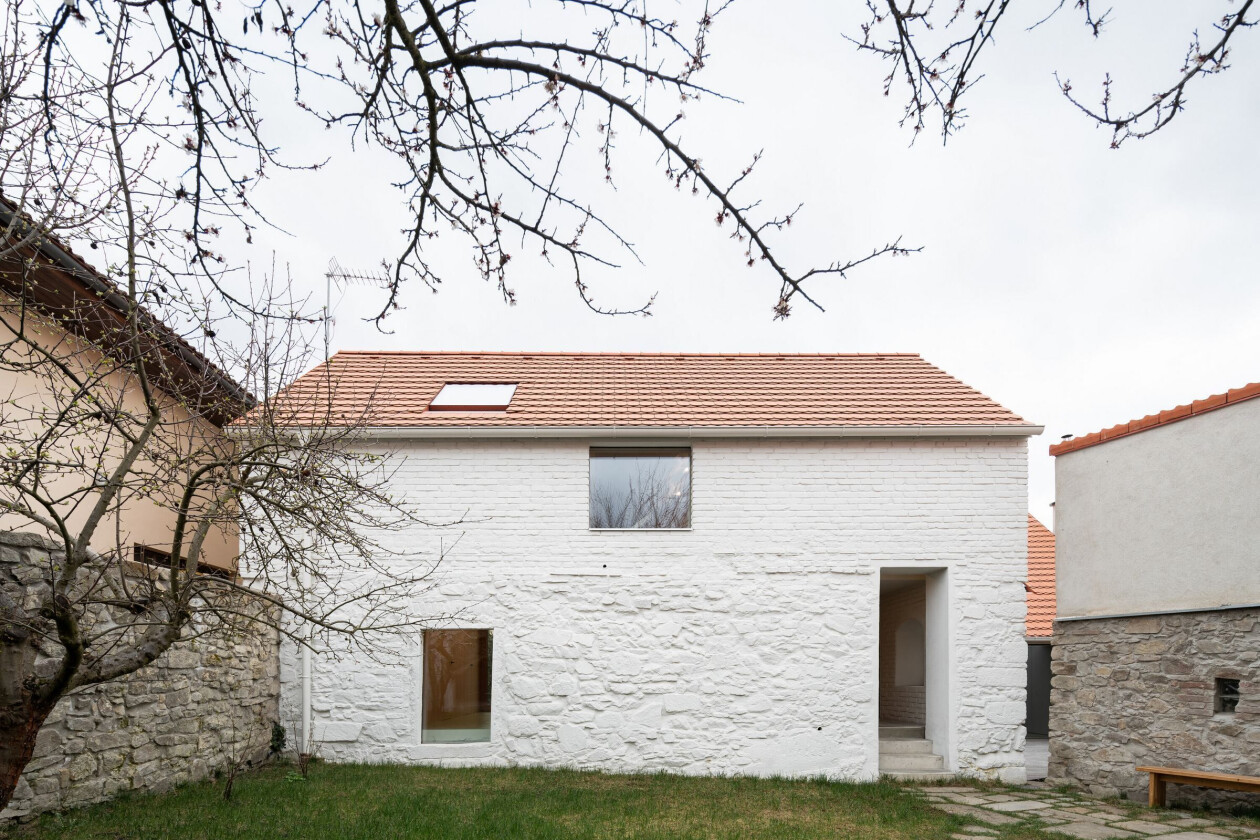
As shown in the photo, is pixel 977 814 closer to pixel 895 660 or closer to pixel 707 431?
pixel 707 431

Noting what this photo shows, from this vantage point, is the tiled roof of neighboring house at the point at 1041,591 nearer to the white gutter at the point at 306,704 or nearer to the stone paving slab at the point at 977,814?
the stone paving slab at the point at 977,814

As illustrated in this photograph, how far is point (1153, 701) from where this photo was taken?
879cm

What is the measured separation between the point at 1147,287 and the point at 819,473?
4045 mm

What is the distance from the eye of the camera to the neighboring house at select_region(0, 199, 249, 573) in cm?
386

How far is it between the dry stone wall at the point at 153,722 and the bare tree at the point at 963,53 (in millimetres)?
6018

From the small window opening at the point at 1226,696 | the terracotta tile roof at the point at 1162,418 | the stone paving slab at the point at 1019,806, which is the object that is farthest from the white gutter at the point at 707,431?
the stone paving slab at the point at 1019,806

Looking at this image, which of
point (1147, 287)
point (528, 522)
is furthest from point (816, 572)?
point (1147, 287)

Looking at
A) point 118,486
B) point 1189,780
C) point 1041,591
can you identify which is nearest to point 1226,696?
point 1189,780

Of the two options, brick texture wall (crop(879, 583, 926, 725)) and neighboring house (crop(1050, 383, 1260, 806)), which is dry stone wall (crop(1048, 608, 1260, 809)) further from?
brick texture wall (crop(879, 583, 926, 725))

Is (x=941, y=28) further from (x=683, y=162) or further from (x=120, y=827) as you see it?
(x=120, y=827)

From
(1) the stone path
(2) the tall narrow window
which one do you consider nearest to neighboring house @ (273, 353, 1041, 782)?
(2) the tall narrow window

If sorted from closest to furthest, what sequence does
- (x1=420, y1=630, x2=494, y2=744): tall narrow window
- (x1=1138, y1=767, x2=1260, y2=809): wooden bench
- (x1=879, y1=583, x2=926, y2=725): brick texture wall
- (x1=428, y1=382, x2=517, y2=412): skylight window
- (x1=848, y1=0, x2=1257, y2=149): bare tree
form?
(x1=848, y1=0, x2=1257, y2=149): bare tree
(x1=1138, y1=767, x2=1260, y2=809): wooden bench
(x1=420, y1=630, x2=494, y2=744): tall narrow window
(x1=428, y1=382, x2=517, y2=412): skylight window
(x1=879, y1=583, x2=926, y2=725): brick texture wall

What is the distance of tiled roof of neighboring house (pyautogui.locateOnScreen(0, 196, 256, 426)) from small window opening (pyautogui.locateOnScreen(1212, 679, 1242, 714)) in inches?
342

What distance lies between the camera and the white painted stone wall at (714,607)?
1032 centimetres
